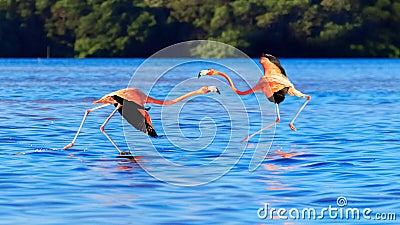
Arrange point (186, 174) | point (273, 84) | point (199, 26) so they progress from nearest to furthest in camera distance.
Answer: point (186, 174) < point (273, 84) < point (199, 26)

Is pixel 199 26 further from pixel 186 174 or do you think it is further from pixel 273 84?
pixel 186 174

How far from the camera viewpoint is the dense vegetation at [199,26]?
14375 cm

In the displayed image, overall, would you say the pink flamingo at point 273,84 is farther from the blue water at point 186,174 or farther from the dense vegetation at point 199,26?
the dense vegetation at point 199,26

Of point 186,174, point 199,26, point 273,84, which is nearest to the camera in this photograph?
point 186,174

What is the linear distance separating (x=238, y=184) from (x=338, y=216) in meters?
3.00

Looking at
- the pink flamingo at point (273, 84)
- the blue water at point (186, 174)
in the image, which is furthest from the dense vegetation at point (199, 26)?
the pink flamingo at point (273, 84)

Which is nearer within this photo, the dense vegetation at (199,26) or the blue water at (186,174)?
the blue water at (186,174)

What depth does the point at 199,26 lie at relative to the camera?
495 ft

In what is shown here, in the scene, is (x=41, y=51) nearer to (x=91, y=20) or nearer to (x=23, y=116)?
(x=91, y=20)

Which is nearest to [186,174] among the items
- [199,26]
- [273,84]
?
[273,84]

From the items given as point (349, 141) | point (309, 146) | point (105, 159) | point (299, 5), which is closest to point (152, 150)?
point (105, 159)

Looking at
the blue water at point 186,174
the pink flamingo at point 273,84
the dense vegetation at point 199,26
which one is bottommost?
the dense vegetation at point 199,26

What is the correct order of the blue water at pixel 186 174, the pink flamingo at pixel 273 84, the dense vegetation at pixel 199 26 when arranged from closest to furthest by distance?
the blue water at pixel 186 174, the pink flamingo at pixel 273 84, the dense vegetation at pixel 199 26

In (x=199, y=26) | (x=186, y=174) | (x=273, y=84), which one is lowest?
(x=199, y=26)
